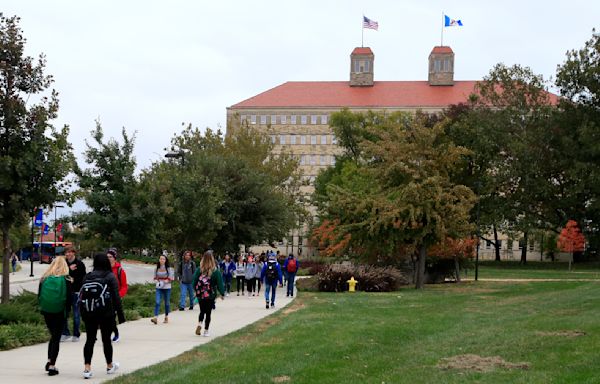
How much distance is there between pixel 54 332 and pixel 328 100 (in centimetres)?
12996

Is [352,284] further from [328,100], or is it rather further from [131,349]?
[328,100]

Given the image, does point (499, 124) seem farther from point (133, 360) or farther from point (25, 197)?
point (133, 360)

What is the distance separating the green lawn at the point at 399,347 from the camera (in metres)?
9.10

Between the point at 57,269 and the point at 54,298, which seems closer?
the point at 54,298

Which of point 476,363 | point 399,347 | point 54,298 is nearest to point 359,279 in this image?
point 399,347

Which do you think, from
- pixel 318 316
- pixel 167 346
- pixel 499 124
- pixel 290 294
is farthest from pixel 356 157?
pixel 167 346

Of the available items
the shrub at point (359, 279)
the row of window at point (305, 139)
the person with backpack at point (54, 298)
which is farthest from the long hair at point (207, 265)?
the row of window at point (305, 139)

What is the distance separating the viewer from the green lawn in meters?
9.10

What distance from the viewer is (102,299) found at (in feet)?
31.1

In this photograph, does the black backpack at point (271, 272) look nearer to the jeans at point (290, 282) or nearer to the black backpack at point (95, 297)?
the jeans at point (290, 282)

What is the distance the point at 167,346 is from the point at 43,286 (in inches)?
123

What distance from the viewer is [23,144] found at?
56.7 feet

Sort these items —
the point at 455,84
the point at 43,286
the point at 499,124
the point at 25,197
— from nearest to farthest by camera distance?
the point at 43,286 < the point at 25,197 < the point at 499,124 < the point at 455,84

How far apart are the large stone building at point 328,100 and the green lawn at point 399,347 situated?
116 meters
